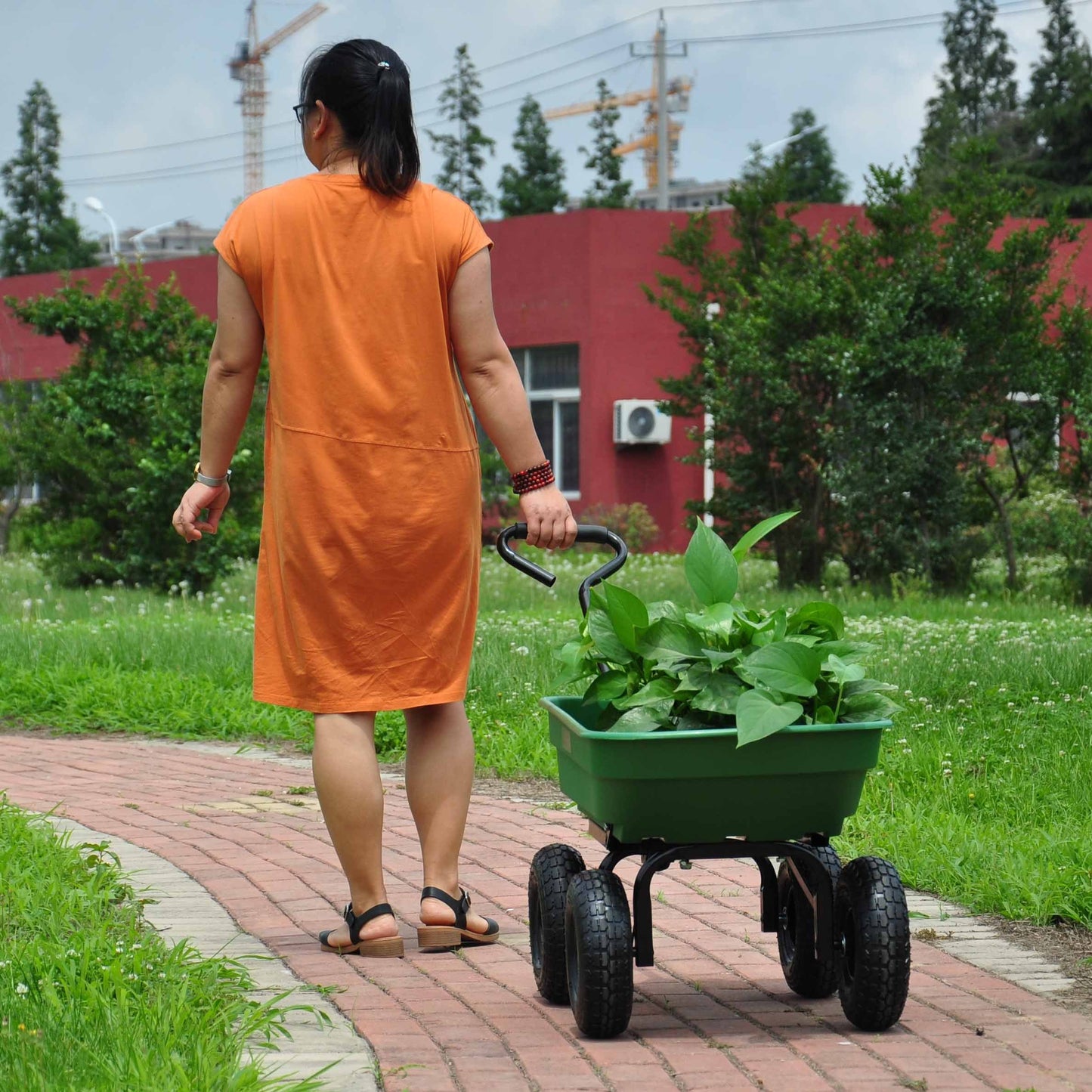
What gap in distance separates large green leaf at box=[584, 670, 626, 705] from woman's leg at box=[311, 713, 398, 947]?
0.65 meters

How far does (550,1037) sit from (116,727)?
518 centimetres

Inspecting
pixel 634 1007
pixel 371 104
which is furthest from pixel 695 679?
pixel 371 104

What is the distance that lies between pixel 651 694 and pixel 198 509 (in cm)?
139

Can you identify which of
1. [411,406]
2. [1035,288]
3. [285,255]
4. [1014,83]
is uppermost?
[1014,83]

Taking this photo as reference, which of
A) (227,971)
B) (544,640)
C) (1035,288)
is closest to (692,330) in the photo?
(1035,288)

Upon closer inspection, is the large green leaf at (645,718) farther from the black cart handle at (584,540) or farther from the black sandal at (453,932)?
the black sandal at (453,932)

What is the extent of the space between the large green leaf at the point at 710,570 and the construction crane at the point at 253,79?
3956 inches

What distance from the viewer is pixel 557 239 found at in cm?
2181

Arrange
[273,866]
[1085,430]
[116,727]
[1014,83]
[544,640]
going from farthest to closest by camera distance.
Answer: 1. [1014,83]
2. [1085,430]
3. [544,640]
4. [116,727]
5. [273,866]

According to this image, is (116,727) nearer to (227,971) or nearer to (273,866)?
(273,866)

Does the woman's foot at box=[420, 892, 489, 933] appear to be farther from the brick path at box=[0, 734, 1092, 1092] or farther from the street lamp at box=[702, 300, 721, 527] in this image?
the street lamp at box=[702, 300, 721, 527]

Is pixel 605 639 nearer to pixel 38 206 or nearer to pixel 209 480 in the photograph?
pixel 209 480

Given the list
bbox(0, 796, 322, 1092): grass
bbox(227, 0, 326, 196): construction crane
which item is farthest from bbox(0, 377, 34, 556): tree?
bbox(227, 0, 326, 196): construction crane

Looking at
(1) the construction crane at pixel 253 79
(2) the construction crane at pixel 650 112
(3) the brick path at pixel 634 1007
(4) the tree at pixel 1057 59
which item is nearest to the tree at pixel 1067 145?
(4) the tree at pixel 1057 59
